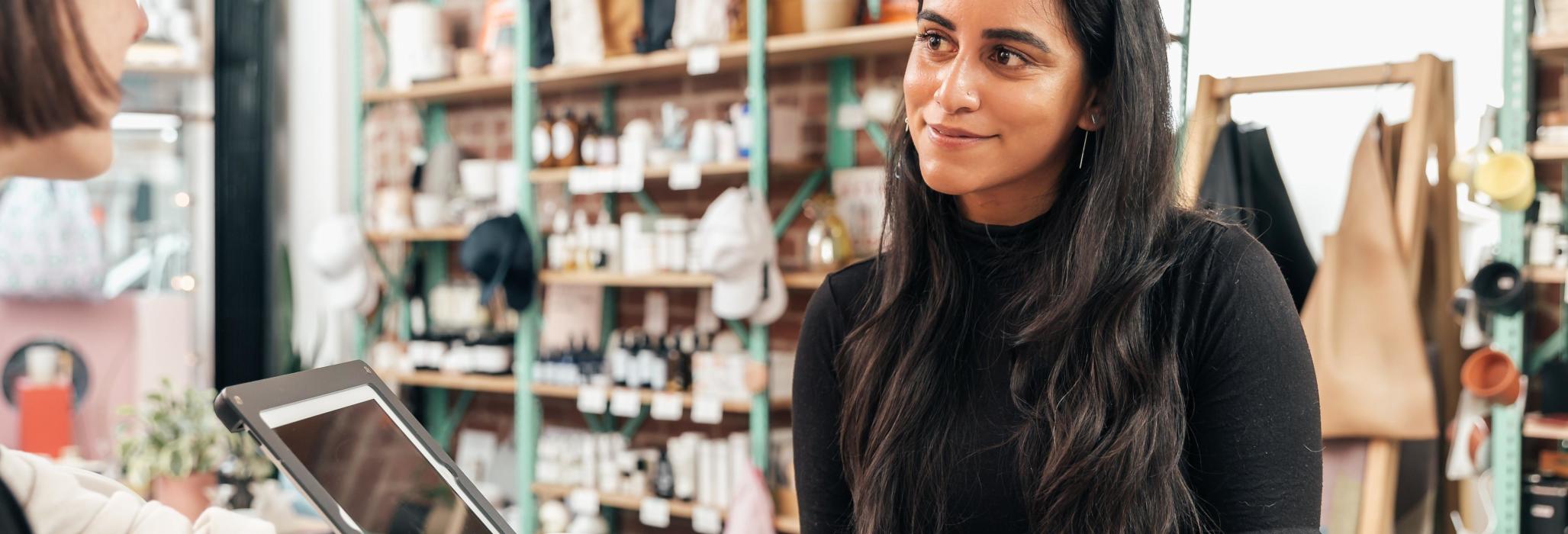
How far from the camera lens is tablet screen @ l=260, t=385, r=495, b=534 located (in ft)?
2.17

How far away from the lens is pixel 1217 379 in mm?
1077

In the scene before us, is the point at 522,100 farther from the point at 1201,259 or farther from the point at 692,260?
the point at 1201,259

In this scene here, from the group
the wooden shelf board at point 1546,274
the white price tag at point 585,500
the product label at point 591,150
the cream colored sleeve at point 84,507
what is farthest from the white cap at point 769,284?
the cream colored sleeve at point 84,507

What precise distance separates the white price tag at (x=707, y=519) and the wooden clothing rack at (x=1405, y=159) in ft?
5.43

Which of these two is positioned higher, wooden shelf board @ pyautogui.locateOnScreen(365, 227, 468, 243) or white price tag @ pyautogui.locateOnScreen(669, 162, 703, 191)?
white price tag @ pyautogui.locateOnScreen(669, 162, 703, 191)

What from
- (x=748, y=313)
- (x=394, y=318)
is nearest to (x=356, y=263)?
(x=394, y=318)

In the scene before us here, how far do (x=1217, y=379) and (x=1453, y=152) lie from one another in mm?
1943

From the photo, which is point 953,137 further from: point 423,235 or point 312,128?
point 312,128

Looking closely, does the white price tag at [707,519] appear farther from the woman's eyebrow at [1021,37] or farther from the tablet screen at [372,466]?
the tablet screen at [372,466]

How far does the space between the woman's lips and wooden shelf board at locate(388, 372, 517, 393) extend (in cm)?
304

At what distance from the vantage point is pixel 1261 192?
267 cm

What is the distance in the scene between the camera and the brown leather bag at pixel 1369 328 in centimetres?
245

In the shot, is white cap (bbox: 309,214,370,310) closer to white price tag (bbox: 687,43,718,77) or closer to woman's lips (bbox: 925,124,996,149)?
white price tag (bbox: 687,43,718,77)

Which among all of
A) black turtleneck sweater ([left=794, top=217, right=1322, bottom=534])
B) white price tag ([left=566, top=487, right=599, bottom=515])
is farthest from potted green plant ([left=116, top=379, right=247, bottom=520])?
black turtleneck sweater ([left=794, top=217, right=1322, bottom=534])
